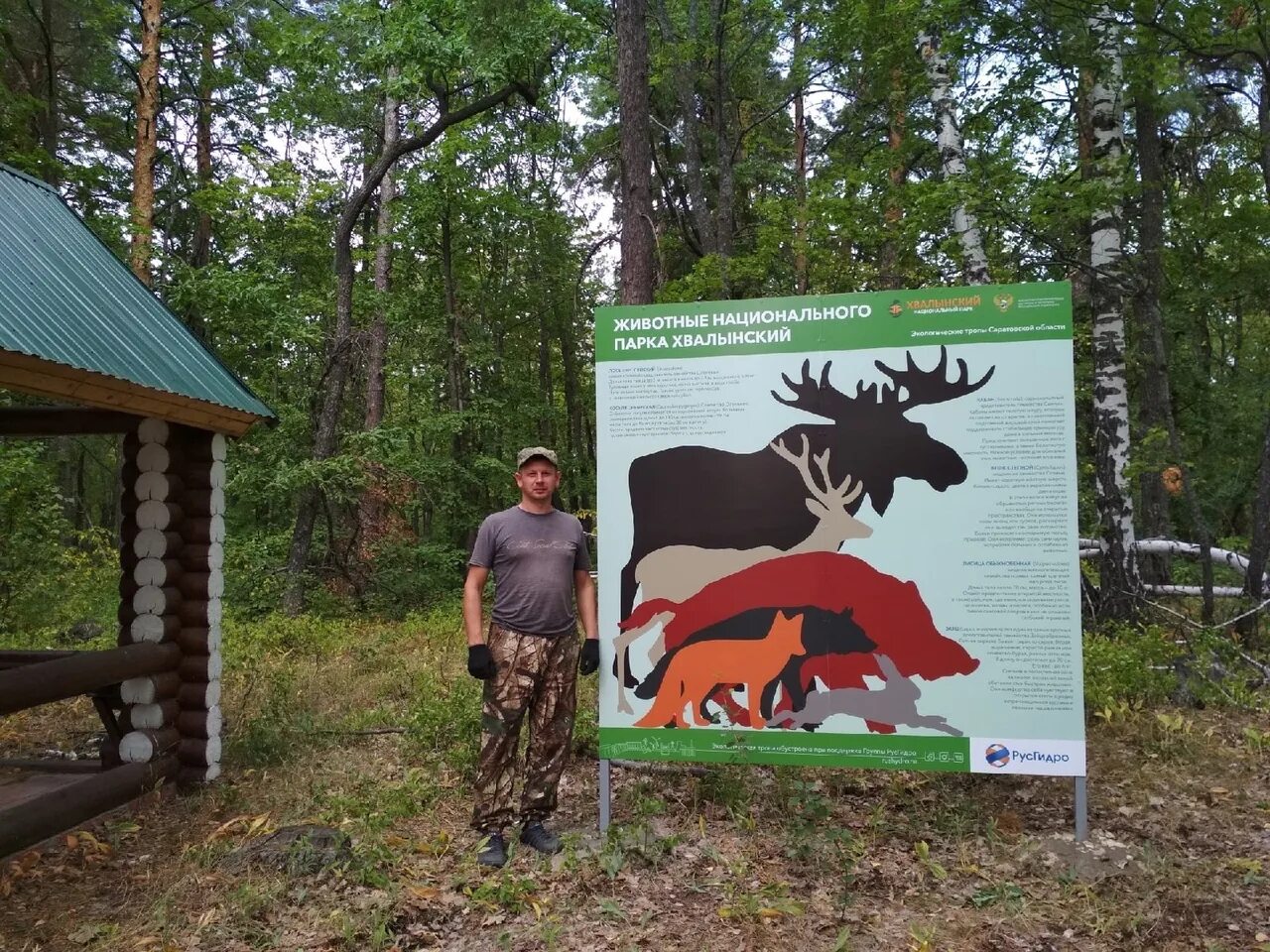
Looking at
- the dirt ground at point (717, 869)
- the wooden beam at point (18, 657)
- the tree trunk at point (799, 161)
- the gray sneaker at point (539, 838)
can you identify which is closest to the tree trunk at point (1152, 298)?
the tree trunk at point (799, 161)

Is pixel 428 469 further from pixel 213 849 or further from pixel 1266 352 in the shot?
pixel 1266 352

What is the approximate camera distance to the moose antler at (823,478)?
169 inches

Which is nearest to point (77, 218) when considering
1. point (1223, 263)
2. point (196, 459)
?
point (196, 459)

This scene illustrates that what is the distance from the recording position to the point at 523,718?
431cm

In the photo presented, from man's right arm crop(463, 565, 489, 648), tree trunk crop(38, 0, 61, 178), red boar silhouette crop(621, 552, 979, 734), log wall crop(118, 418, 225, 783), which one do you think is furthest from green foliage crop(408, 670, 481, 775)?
tree trunk crop(38, 0, 61, 178)

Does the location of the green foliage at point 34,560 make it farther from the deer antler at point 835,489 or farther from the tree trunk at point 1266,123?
the tree trunk at point 1266,123

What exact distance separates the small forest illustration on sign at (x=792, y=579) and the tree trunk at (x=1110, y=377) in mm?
4136

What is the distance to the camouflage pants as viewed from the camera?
421 centimetres

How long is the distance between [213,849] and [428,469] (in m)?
9.29

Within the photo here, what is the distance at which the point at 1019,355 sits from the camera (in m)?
4.13

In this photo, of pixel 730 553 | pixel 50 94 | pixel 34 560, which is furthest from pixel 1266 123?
pixel 50 94

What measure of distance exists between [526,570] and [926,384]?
226 centimetres

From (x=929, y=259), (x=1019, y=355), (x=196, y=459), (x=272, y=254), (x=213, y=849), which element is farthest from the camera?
(x=272, y=254)

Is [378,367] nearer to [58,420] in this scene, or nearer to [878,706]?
[58,420]
